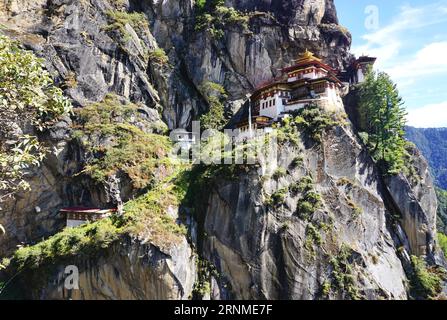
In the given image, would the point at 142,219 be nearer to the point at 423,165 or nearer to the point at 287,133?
the point at 287,133

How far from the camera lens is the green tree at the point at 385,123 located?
33.9m

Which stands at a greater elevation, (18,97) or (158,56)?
(158,56)

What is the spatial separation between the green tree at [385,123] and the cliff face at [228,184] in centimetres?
219

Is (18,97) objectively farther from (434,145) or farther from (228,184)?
(434,145)

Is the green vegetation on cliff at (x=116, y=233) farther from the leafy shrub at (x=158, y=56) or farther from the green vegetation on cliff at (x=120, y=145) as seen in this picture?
the leafy shrub at (x=158, y=56)

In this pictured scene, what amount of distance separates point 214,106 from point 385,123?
19.1m

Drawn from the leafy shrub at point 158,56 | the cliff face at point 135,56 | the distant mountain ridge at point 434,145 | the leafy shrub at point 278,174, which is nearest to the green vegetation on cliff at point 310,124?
the leafy shrub at point 278,174

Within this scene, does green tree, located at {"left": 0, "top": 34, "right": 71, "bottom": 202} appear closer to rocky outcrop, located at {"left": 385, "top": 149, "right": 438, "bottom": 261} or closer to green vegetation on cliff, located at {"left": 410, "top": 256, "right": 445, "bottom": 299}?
green vegetation on cliff, located at {"left": 410, "top": 256, "right": 445, "bottom": 299}

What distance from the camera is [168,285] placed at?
23.3m

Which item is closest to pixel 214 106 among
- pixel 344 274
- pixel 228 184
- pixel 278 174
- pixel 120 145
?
pixel 120 145

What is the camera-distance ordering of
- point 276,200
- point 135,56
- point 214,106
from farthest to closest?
1. point 214,106
2. point 135,56
3. point 276,200

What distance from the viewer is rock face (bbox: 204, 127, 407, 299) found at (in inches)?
989

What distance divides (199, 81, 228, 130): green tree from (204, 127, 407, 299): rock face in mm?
13628

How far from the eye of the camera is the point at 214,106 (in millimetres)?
41281
